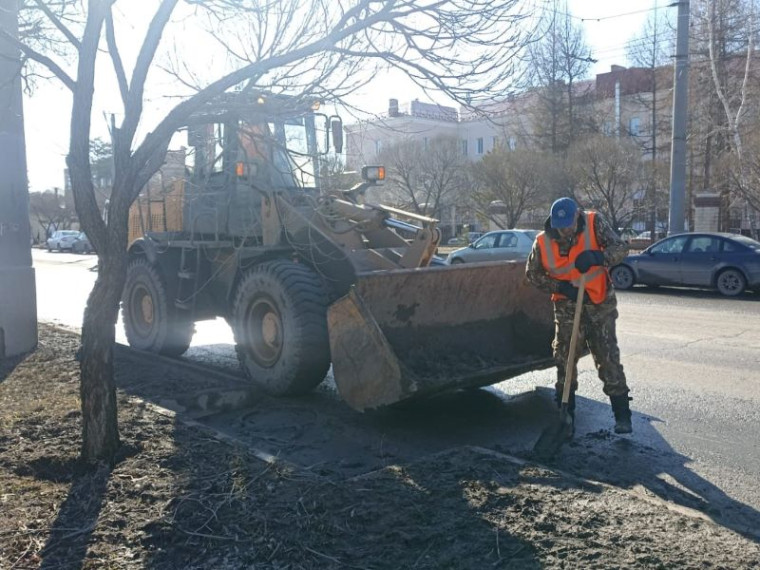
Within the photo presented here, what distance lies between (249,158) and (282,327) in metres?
1.56

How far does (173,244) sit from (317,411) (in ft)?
11.6

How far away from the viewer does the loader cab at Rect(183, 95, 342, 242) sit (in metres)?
5.32

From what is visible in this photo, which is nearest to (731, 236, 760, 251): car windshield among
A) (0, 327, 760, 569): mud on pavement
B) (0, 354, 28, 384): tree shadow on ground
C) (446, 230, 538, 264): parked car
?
(446, 230, 538, 264): parked car

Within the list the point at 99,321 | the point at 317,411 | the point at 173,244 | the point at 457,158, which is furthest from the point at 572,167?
the point at 99,321

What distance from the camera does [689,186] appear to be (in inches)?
1336

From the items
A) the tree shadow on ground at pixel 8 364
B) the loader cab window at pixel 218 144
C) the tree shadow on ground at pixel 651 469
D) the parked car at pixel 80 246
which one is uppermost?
the loader cab window at pixel 218 144

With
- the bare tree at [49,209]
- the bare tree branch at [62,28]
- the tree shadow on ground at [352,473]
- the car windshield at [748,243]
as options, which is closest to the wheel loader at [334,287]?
the tree shadow on ground at [352,473]

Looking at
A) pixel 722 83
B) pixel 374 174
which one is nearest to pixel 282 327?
pixel 374 174

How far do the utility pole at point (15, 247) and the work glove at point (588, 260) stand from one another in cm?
659

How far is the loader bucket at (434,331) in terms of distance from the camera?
19.4 ft

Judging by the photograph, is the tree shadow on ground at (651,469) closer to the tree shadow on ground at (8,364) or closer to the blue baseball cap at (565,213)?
the blue baseball cap at (565,213)

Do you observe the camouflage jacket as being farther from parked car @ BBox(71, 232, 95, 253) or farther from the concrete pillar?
parked car @ BBox(71, 232, 95, 253)

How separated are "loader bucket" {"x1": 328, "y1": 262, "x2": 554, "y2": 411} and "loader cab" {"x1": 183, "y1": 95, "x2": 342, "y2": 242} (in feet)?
4.03

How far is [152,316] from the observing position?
9.66 meters
